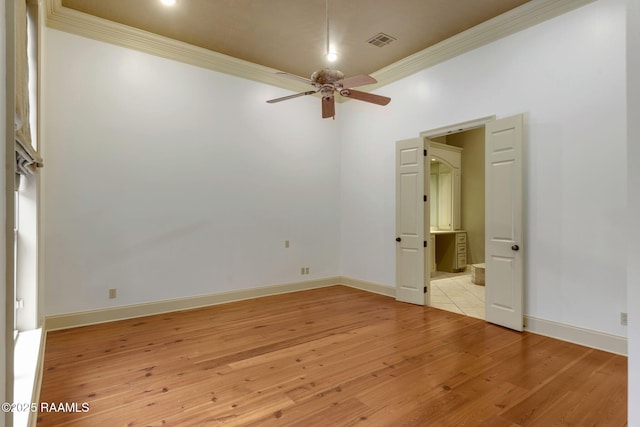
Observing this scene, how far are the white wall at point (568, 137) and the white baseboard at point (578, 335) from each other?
0.06 m

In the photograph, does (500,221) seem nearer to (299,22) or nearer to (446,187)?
(299,22)

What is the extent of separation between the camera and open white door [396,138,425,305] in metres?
4.89

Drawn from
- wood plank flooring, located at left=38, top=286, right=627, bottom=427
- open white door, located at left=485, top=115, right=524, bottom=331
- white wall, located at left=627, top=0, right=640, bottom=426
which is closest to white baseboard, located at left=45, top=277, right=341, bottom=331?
wood plank flooring, located at left=38, top=286, right=627, bottom=427

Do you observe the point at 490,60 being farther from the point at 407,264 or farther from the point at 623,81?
the point at 407,264

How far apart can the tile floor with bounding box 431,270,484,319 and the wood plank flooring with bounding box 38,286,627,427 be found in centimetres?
53

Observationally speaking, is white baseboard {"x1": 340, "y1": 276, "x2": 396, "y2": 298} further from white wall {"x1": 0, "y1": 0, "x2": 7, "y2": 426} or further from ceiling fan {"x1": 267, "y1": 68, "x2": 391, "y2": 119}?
white wall {"x1": 0, "y1": 0, "x2": 7, "y2": 426}

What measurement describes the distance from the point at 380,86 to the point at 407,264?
305 centimetres

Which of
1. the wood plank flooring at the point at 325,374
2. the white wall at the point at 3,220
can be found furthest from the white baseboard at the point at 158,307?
the white wall at the point at 3,220

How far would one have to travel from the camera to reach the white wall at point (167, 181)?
386 cm

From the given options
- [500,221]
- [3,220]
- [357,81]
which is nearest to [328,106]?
[357,81]

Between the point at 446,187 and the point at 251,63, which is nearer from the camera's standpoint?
the point at 251,63

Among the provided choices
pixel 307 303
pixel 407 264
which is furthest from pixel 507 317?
pixel 307 303

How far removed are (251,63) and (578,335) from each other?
5.60m

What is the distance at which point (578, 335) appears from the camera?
339 cm
